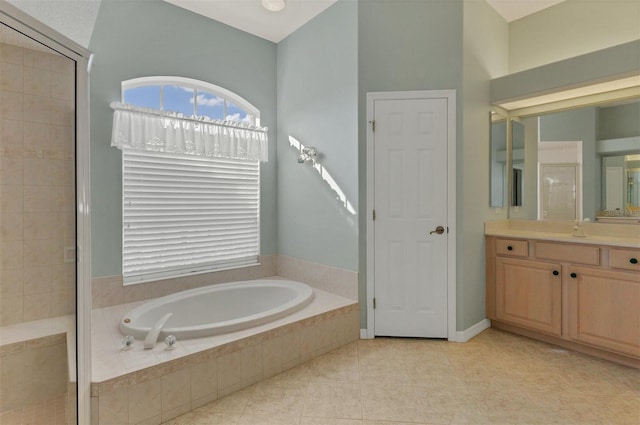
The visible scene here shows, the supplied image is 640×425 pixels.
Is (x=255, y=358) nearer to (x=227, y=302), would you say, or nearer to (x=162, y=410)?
(x=162, y=410)

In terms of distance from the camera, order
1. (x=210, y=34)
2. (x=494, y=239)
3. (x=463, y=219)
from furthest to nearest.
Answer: (x=210, y=34), (x=494, y=239), (x=463, y=219)

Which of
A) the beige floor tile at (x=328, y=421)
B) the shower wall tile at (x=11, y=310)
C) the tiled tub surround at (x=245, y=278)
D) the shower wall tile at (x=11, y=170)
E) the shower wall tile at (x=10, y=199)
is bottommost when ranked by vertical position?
the beige floor tile at (x=328, y=421)

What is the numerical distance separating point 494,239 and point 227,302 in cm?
247

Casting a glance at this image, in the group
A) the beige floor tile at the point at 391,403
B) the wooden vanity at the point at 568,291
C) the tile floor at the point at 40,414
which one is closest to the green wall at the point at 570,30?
the wooden vanity at the point at 568,291

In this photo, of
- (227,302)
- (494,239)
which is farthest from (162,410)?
(494,239)

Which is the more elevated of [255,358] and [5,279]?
[5,279]

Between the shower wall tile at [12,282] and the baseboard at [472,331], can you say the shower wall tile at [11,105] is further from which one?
the baseboard at [472,331]

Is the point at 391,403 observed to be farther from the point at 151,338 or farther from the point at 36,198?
the point at 36,198

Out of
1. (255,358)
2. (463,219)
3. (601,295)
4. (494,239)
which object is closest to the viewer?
(255,358)

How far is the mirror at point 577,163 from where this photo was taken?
253cm

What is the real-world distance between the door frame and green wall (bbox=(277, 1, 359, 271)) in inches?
4.9

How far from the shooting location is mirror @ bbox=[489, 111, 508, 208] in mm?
3002

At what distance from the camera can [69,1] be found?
1.26 metres

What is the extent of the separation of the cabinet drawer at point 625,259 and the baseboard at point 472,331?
42.1 inches
